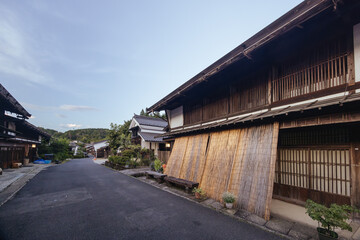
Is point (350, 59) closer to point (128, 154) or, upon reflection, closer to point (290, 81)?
point (290, 81)

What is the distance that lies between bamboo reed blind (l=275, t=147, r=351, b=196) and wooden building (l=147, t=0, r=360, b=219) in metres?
0.03

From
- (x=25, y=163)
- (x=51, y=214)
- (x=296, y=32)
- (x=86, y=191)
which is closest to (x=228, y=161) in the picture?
(x=296, y=32)

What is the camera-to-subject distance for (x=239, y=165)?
6.55 m

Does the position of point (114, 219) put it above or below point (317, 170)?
below

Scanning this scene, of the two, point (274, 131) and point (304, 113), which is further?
point (274, 131)

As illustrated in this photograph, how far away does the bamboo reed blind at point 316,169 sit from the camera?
223 inches

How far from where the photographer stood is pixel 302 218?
534 centimetres

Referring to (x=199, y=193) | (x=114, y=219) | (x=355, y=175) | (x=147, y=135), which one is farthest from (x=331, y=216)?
(x=147, y=135)

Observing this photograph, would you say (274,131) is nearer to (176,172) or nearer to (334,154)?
(334,154)

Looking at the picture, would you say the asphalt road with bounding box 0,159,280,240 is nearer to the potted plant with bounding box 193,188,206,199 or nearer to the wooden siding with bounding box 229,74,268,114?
the potted plant with bounding box 193,188,206,199

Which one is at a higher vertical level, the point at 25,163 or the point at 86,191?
the point at 86,191

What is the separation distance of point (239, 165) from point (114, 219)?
5.30 meters

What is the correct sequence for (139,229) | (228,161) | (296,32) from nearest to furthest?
(139,229)
(296,32)
(228,161)

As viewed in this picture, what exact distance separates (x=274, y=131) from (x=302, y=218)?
3136 millimetres
